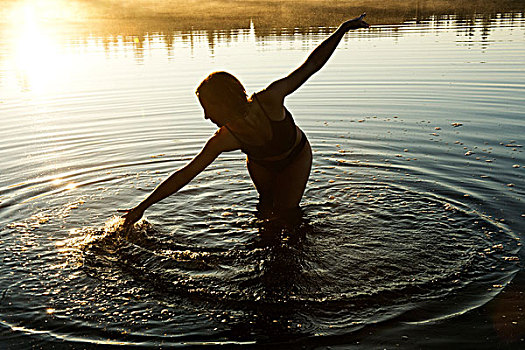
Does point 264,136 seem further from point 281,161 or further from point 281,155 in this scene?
point 281,161

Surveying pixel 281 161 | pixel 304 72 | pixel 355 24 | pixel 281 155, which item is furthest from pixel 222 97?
pixel 355 24

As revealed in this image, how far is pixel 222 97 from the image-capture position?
476cm

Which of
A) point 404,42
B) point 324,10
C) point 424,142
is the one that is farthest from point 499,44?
point 324,10

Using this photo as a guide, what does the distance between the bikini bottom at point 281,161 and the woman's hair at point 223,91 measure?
1.24 metres

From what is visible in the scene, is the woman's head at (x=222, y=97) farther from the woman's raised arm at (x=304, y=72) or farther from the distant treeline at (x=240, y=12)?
the distant treeline at (x=240, y=12)

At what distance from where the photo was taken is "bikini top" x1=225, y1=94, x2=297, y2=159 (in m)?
5.11

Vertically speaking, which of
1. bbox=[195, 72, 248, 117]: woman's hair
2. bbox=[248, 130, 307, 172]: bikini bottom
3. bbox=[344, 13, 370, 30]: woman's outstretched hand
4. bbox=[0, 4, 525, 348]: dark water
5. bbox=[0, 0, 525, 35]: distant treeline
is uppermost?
bbox=[0, 0, 525, 35]: distant treeline

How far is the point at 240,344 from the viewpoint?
4129 mm

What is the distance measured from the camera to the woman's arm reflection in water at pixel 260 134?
4.83 m

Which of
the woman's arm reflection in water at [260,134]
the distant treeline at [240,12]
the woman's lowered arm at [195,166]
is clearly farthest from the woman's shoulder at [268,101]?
the distant treeline at [240,12]

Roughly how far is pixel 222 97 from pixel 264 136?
84 centimetres

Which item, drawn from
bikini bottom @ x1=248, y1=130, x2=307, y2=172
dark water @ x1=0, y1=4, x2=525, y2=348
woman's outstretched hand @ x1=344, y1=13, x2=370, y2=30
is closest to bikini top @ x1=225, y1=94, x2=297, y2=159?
bikini bottom @ x1=248, y1=130, x2=307, y2=172

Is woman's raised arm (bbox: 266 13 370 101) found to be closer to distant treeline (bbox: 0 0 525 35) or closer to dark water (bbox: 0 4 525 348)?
dark water (bbox: 0 4 525 348)

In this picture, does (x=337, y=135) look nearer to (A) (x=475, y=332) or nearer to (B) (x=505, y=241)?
(B) (x=505, y=241)
